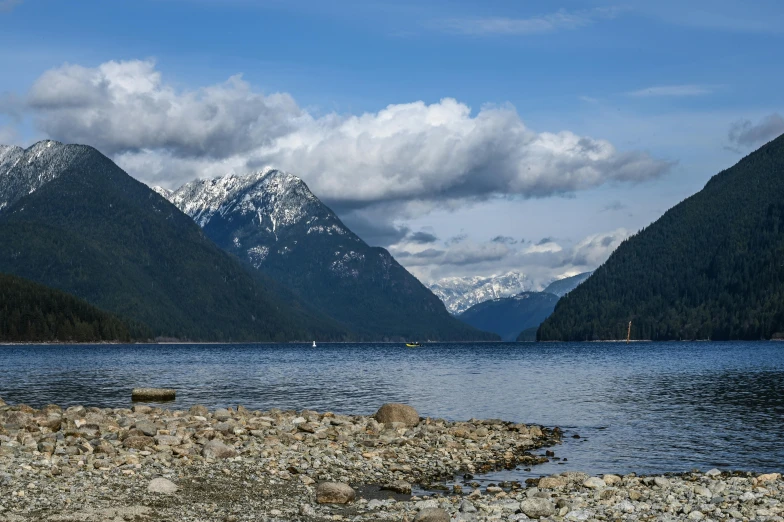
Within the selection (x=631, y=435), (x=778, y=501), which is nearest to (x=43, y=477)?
(x=778, y=501)

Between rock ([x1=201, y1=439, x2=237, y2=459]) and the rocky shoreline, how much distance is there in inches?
2.7

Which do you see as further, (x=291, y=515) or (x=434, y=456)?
(x=434, y=456)

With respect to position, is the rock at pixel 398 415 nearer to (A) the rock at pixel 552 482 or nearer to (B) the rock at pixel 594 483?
(A) the rock at pixel 552 482

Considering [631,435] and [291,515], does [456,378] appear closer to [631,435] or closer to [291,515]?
[631,435]

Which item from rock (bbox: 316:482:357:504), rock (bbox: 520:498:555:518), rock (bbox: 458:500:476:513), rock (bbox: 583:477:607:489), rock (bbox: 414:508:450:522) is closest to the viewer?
rock (bbox: 414:508:450:522)

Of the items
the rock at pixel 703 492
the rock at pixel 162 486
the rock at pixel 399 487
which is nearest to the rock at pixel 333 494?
the rock at pixel 399 487

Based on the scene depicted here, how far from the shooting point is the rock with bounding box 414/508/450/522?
25.1 meters

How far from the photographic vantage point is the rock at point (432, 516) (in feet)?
82.3

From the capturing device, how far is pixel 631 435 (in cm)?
4972

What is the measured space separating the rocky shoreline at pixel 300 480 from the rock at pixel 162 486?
0.05 meters

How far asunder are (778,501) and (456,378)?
3119 inches

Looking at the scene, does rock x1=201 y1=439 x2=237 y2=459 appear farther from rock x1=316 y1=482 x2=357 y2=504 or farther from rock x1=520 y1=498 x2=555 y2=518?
rock x1=520 y1=498 x2=555 y2=518

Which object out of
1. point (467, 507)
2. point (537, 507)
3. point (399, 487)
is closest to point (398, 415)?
point (399, 487)

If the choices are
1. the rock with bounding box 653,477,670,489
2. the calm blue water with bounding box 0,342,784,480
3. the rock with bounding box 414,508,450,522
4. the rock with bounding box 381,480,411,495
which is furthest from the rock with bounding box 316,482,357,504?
the rock with bounding box 653,477,670,489
